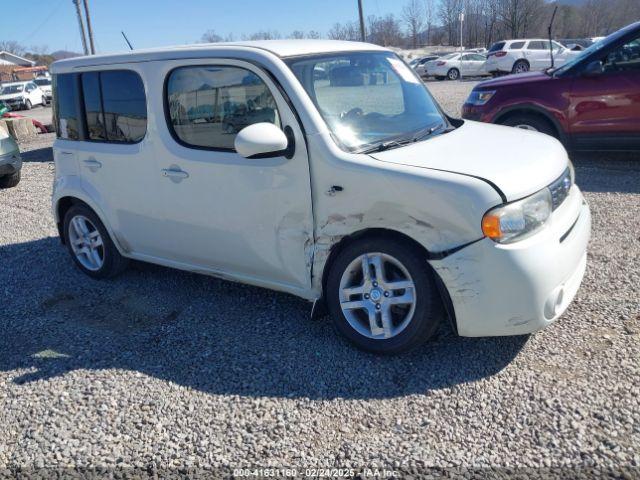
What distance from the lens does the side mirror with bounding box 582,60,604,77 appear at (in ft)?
23.6

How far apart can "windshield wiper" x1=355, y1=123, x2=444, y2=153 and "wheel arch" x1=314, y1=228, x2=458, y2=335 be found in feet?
1.65

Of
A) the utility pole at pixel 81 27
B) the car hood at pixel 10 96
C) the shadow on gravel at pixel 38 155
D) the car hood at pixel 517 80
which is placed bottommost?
the shadow on gravel at pixel 38 155

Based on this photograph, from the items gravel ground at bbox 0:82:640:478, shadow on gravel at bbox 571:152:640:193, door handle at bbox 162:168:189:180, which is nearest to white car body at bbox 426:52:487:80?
shadow on gravel at bbox 571:152:640:193

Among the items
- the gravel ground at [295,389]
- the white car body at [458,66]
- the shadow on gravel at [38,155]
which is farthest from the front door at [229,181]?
the white car body at [458,66]

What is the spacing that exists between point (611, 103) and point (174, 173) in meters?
5.84

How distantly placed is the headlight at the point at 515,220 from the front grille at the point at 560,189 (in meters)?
0.20

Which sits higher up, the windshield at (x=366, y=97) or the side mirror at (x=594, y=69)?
the side mirror at (x=594, y=69)

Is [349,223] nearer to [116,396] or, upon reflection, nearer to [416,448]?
[416,448]

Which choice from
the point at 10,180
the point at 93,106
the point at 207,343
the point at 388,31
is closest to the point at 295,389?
the point at 207,343

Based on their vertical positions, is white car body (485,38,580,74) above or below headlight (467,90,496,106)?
above

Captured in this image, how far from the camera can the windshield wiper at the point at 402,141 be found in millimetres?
3470

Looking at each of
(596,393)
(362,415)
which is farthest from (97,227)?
(596,393)

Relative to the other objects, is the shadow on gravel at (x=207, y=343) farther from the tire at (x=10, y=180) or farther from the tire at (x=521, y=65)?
the tire at (x=521, y=65)

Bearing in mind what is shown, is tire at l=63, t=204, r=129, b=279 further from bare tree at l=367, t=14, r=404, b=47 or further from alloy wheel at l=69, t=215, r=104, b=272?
bare tree at l=367, t=14, r=404, b=47
